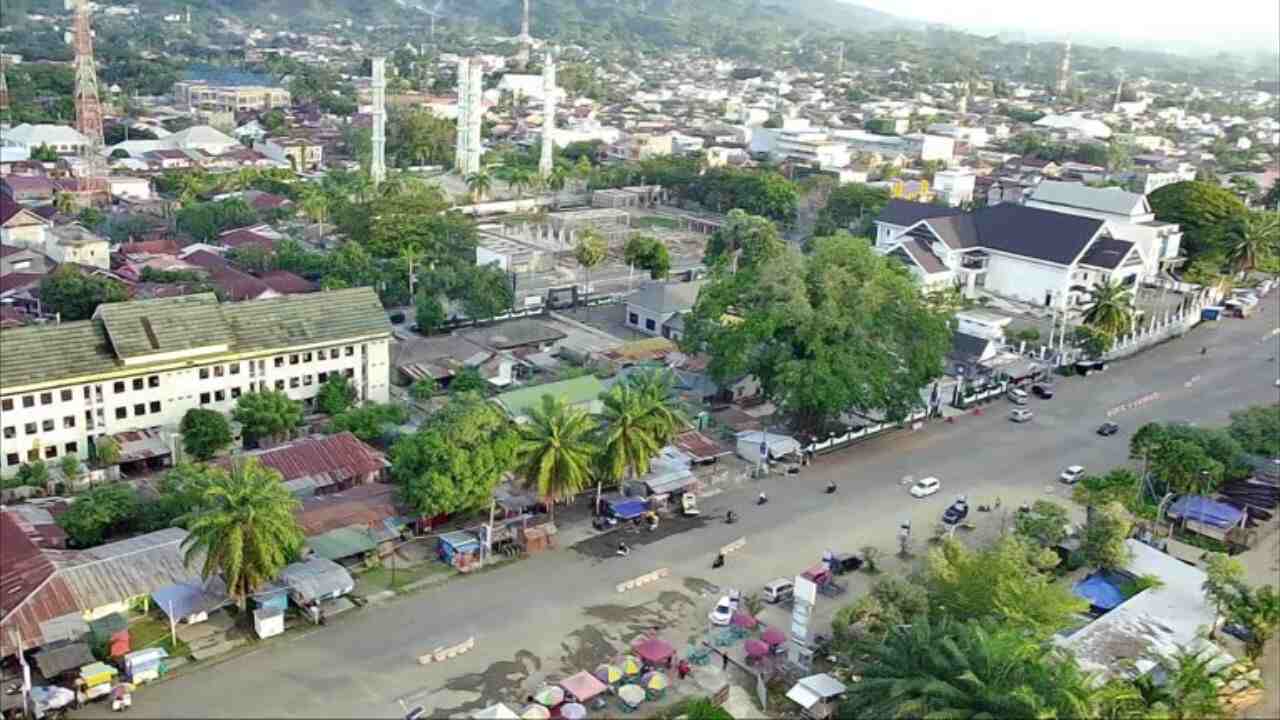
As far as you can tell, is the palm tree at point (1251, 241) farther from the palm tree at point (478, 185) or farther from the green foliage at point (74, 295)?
the green foliage at point (74, 295)

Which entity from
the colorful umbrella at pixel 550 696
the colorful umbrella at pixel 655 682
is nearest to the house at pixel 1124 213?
the colorful umbrella at pixel 655 682

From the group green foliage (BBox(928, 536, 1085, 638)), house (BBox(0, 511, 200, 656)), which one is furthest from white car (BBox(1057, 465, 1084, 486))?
house (BBox(0, 511, 200, 656))

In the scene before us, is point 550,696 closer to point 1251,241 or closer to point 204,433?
point 204,433

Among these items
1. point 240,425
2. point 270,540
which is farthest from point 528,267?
point 270,540

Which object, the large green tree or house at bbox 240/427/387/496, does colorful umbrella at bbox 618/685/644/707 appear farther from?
the large green tree

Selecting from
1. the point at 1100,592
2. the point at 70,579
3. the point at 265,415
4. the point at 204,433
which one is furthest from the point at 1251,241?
the point at 70,579

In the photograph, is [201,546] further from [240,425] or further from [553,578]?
[240,425]
